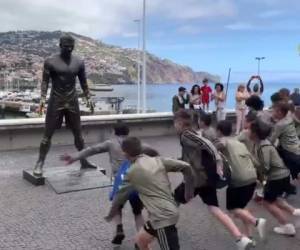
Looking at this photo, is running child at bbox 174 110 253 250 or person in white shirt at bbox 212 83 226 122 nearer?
running child at bbox 174 110 253 250

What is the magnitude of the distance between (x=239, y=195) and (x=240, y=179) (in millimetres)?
236

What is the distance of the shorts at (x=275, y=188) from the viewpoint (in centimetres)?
588

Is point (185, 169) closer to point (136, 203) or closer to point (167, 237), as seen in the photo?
point (167, 237)

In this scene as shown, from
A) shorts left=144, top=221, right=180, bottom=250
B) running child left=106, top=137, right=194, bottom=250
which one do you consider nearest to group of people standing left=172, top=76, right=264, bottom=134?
running child left=106, top=137, right=194, bottom=250

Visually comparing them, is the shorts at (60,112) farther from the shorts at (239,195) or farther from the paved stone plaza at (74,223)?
the shorts at (239,195)

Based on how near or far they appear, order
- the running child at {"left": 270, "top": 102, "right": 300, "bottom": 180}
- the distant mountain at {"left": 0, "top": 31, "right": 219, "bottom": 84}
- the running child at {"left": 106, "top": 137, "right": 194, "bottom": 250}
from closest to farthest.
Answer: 1. the running child at {"left": 106, "top": 137, "right": 194, "bottom": 250}
2. the running child at {"left": 270, "top": 102, "right": 300, "bottom": 180}
3. the distant mountain at {"left": 0, "top": 31, "right": 219, "bottom": 84}

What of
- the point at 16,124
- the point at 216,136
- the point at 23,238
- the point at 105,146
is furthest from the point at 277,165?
the point at 16,124

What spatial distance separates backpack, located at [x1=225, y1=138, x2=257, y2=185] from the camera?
540 centimetres

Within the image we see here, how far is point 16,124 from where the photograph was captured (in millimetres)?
11516

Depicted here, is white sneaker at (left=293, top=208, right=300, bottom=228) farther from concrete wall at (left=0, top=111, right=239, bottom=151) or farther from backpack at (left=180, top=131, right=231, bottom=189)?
concrete wall at (left=0, top=111, right=239, bottom=151)

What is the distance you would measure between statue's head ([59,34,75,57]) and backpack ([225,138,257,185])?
12.2 ft

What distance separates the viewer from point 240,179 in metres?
5.40

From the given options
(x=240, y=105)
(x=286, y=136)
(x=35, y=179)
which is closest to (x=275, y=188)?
(x=286, y=136)

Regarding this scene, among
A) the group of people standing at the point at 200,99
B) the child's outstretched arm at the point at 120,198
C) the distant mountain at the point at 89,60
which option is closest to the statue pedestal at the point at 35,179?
the child's outstretched arm at the point at 120,198
